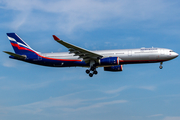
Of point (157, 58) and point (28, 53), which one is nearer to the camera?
point (157, 58)

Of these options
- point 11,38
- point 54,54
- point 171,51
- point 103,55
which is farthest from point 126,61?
point 11,38

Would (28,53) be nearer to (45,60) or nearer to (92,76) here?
(45,60)

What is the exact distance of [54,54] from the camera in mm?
45219

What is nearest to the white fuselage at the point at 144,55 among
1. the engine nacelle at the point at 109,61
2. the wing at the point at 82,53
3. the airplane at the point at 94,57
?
the airplane at the point at 94,57

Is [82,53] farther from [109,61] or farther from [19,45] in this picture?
[19,45]

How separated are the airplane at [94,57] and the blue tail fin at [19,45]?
19 centimetres

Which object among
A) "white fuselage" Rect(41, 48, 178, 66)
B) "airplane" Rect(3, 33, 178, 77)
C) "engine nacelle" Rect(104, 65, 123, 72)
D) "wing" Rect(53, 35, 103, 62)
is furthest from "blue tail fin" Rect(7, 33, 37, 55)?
"white fuselage" Rect(41, 48, 178, 66)

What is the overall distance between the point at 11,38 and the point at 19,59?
4489 mm

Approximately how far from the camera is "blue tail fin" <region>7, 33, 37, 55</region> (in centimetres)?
4672

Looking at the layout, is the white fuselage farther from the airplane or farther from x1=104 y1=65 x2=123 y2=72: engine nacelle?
x1=104 y1=65 x2=123 y2=72: engine nacelle

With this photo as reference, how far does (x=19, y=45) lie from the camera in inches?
1857

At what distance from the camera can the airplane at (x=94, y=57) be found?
135 ft

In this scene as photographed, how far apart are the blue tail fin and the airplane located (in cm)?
19

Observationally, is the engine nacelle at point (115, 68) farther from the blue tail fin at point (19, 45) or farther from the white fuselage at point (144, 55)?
the blue tail fin at point (19, 45)
